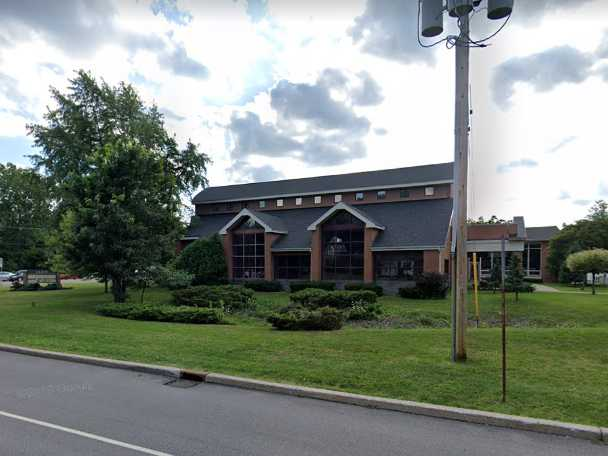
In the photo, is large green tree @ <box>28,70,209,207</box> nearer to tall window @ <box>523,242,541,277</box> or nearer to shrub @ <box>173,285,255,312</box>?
shrub @ <box>173,285,255,312</box>

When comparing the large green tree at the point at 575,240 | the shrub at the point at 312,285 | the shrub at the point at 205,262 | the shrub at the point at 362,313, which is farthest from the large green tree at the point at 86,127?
the large green tree at the point at 575,240

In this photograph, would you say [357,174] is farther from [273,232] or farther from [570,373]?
[570,373]

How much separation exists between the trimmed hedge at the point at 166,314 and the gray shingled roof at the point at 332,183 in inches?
872

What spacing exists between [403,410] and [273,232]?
89.9ft

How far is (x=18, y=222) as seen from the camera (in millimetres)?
72438

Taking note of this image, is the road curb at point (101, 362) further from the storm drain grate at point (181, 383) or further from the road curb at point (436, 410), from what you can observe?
the road curb at point (436, 410)

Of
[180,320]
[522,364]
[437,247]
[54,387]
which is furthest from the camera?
[437,247]

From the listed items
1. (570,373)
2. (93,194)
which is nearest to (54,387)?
(570,373)

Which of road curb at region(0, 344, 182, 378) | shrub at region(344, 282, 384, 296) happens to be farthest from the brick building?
road curb at region(0, 344, 182, 378)

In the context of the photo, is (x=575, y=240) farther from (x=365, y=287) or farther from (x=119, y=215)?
(x=119, y=215)

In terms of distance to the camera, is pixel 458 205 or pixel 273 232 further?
pixel 273 232

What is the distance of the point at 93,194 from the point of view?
19891mm

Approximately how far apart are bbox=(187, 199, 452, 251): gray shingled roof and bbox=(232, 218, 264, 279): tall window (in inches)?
65.9

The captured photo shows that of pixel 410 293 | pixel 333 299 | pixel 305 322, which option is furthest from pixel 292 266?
pixel 305 322
